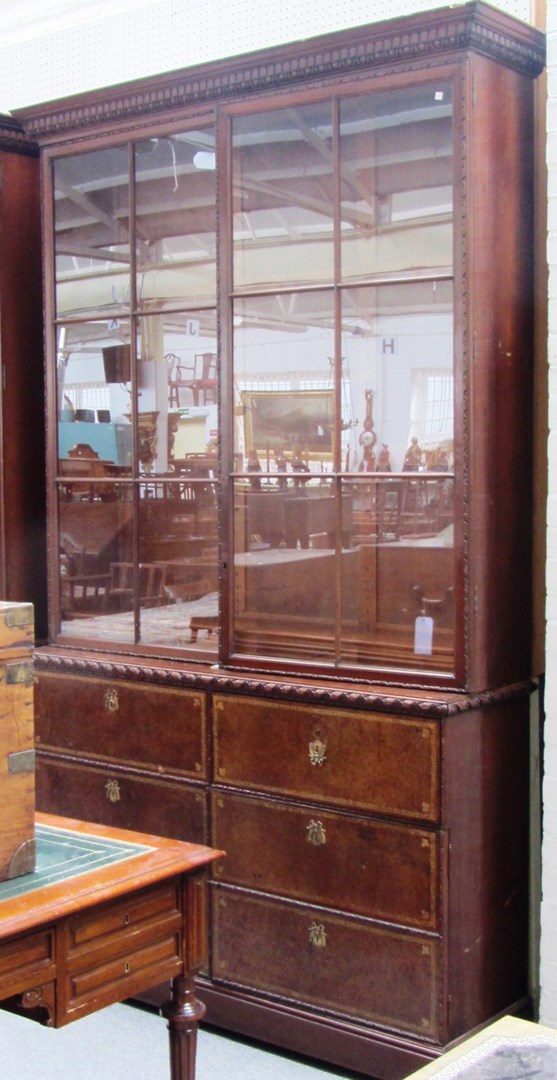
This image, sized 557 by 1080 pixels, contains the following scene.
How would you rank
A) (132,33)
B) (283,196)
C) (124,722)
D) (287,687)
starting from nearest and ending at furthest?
(287,687) < (283,196) < (124,722) < (132,33)

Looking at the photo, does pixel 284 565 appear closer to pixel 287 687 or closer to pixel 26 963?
pixel 287 687

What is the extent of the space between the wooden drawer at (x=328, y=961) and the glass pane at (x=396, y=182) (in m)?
1.74

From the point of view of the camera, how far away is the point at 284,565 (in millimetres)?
3586

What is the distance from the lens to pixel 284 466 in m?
3.53

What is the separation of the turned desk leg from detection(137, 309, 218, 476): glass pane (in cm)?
176

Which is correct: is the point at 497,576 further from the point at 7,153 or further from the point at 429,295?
the point at 7,153

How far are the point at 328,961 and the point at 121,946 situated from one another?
1298mm

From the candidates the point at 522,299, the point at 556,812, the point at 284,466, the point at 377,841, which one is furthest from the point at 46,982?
the point at 522,299

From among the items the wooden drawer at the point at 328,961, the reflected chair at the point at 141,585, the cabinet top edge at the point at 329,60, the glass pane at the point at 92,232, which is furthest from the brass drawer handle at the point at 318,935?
the cabinet top edge at the point at 329,60

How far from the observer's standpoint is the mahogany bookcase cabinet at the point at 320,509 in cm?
312

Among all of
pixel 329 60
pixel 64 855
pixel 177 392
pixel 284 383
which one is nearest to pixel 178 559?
pixel 177 392

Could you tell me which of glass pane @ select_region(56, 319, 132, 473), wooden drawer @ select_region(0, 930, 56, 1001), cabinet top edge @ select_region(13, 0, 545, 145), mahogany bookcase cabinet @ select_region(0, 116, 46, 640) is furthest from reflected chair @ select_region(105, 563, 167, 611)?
wooden drawer @ select_region(0, 930, 56, 1001)

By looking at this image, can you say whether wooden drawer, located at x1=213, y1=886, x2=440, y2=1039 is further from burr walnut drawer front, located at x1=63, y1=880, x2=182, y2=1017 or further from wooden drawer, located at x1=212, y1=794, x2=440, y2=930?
burr walnut drawer front, located at x1=63, y1=880, x2=182, y2=1017

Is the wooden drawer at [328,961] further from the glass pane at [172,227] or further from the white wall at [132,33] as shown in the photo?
the white wall at [132,33]
